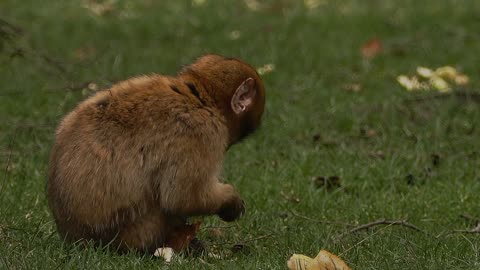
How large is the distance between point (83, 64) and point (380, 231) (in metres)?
4.89

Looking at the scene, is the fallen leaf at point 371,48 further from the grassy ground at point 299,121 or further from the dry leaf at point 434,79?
the dry leaf at point 434,79

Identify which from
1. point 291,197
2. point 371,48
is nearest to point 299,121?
point 291,197

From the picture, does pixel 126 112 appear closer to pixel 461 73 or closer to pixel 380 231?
pixel 380 231

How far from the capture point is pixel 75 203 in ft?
16.0

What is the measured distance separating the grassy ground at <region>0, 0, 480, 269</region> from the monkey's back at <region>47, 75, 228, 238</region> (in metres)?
0.23

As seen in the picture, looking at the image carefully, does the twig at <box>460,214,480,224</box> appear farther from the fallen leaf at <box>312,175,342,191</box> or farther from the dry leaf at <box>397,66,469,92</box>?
the dry leaf at <box>397,66,469,92</box>

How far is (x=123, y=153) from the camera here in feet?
15.8

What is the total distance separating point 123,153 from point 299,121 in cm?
364

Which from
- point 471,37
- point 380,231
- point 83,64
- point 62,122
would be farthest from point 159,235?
point 471,37

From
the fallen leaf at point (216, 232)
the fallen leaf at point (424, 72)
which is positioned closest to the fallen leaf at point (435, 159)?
the fallen leaf at point (424, 72)

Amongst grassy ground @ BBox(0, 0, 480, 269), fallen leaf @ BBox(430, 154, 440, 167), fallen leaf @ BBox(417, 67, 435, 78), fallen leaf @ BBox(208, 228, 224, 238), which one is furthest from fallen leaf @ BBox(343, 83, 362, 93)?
fallen leaf @ BBox(208, 228, 224, 238)

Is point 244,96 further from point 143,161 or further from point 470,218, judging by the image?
point 470,218

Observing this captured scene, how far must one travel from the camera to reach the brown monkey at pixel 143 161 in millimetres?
4836

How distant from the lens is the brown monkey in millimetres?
4836
